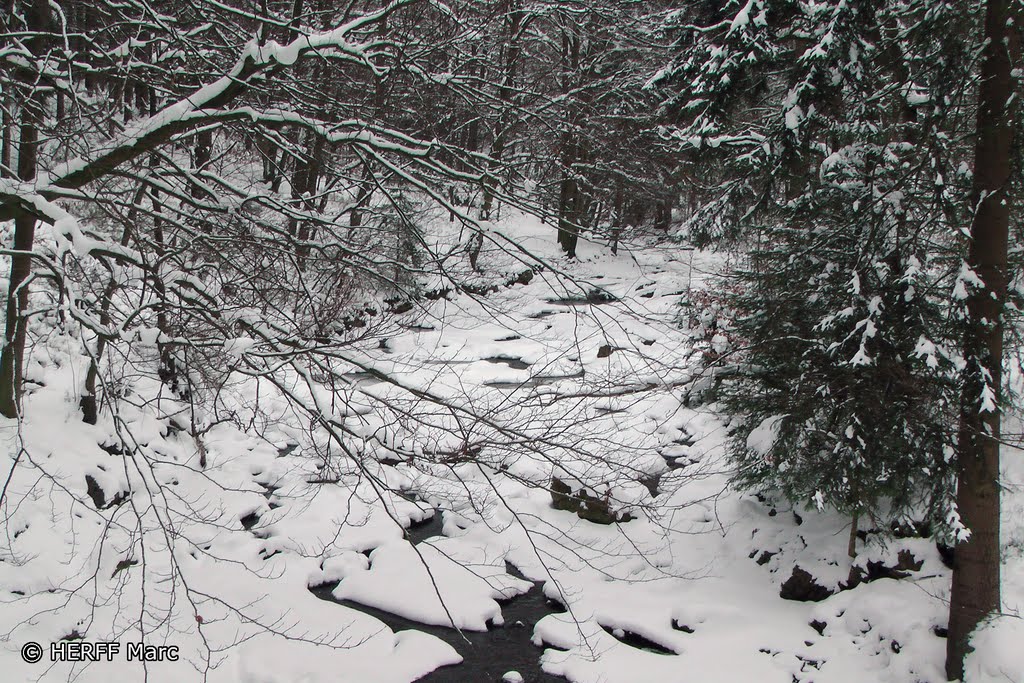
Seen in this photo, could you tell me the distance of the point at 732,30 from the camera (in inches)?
321

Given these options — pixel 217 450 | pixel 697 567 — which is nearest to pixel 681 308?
pixel 697 567

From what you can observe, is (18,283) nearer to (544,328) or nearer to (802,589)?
(544,328)

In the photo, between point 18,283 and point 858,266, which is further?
point 858,266

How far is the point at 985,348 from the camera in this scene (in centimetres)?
561

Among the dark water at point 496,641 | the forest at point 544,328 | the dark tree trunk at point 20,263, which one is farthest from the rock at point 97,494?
the dark water at point 496,641

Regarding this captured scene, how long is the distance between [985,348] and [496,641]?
16.8ft

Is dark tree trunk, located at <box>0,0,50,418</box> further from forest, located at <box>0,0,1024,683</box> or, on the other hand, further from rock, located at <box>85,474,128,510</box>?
rock, located at <box>85,474,128,510</box>

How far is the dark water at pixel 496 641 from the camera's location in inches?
248

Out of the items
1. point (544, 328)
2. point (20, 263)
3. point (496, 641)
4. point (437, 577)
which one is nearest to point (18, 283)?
point (20, 263)

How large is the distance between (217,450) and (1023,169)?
9.96m

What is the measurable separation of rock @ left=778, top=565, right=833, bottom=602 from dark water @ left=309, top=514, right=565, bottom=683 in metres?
2.40

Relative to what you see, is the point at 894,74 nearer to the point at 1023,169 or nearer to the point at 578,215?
the point at 1023,169

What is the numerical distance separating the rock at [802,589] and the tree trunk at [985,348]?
1377mm

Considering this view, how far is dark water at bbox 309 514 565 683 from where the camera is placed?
6.29 m
